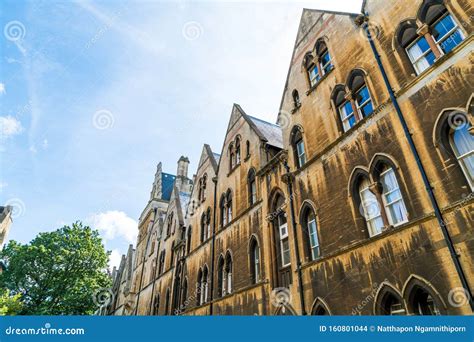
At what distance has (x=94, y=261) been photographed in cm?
3591

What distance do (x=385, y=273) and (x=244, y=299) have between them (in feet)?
27.8

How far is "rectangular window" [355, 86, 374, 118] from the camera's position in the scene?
10.5 meters

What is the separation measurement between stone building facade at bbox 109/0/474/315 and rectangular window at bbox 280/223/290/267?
0.05 metres

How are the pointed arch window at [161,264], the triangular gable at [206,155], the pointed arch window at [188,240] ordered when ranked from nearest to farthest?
the pointed arch window at [188,240] < the triangular gable at [206,155] < the pointed arch window at [161,264]

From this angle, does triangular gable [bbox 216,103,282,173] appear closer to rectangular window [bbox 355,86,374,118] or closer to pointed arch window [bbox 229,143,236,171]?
pointed arch window [bbox 229,143,236,171]

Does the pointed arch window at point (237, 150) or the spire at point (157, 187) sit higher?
A: the spire at point (157, 187)

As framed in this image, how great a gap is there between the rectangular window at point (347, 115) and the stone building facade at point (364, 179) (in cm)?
5

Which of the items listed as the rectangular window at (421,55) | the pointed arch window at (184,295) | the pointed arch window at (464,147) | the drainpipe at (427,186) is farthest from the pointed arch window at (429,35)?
the pointed arch window at (184,295)

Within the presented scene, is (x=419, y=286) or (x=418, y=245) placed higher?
(x=418, y=245)

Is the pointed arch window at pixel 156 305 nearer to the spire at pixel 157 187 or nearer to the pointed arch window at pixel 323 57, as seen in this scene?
the spire at pixel 157 187

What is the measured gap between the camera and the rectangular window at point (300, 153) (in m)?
13.3

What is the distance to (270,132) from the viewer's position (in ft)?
66.1

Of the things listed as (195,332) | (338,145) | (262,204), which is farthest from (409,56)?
(195,332)

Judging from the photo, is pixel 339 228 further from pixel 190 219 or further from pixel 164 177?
pixel 164 177
